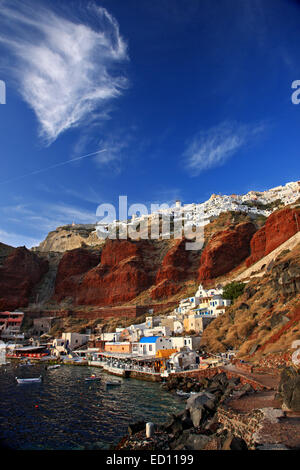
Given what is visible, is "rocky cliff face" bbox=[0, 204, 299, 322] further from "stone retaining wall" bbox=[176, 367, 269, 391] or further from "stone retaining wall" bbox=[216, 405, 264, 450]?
"stone retaining wall" bbox=[216, 405, 264, 450]

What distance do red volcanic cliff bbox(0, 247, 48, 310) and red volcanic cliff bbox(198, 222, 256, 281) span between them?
2492 inches

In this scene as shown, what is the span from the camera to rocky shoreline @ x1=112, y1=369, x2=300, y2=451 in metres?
11.5

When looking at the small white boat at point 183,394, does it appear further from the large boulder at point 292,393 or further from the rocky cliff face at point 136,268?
the rocky cliff face at point 136,268

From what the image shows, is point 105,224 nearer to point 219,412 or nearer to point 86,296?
point 86,296

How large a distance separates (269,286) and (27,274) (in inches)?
3649

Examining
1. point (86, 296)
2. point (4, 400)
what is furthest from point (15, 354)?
point (4, 400)

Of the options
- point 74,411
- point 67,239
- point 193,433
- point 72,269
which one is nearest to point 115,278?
point 72,269

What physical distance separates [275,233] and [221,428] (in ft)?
216

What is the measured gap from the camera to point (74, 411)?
23.8m

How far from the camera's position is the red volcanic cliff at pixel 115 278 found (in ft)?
309

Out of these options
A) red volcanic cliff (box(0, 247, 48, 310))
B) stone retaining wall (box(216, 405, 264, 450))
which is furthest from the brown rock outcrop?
stone retaining wall (box(216, 405, 264, 450))

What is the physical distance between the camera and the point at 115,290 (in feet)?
316

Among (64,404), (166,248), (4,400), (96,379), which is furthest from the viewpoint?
(166,248)

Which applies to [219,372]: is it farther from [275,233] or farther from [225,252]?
[225,252]
